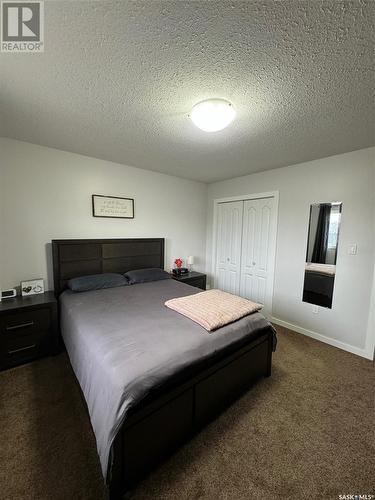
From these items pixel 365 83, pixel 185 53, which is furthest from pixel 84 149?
pixel 365 83

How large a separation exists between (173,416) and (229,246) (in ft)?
9.93

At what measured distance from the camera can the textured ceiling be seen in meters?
0.95

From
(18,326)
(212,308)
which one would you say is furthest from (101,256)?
(212,308)

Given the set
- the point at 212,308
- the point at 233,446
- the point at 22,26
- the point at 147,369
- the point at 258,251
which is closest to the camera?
the point at 22,26

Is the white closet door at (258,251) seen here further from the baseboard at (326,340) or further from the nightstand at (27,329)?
the nightstand at (27,329)

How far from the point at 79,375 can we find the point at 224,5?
7.74 ft

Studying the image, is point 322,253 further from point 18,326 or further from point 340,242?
point 18,326

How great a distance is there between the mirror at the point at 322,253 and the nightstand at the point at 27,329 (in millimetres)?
3240

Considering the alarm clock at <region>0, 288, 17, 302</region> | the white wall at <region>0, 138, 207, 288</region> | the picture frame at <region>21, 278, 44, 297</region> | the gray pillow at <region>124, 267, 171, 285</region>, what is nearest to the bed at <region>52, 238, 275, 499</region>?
the picture frame at <region>21, 278, 44, 297</region>

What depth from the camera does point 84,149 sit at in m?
2.59

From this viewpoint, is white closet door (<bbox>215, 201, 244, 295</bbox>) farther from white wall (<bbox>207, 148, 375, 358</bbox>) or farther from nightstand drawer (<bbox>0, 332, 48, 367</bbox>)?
nightstand drawer (<bbox>0, 332, 48, 367</bbox>)

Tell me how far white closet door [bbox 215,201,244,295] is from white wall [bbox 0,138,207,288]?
1057mm

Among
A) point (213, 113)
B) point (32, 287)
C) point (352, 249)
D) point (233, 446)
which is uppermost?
point (213, 113)

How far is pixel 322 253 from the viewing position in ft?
9.03
